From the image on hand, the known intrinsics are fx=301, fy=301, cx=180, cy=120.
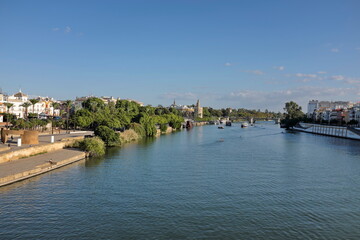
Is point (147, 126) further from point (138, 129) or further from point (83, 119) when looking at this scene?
point (83, 119)

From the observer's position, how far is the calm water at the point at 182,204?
63.1 ft

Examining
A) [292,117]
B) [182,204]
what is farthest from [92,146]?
[292,117]

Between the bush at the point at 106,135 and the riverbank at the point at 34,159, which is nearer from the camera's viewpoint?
the riverbank at the point at 34,159

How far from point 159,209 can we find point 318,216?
11.9 metres

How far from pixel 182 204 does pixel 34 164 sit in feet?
63.5

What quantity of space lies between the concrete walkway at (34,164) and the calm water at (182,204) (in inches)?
47.0

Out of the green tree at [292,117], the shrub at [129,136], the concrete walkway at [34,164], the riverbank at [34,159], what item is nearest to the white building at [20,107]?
the shrub at [129,136]

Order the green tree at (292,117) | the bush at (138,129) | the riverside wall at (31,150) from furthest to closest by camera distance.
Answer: the green tree at (292,117) < the bush at (138,129) < the riverside wall at (31,150)

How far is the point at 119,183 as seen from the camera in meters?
30.8

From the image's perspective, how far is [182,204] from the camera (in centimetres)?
2422

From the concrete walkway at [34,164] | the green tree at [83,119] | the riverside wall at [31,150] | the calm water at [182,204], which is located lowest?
the calm water at [182,204]

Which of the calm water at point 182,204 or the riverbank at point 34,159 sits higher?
the riverbank at point 34,159

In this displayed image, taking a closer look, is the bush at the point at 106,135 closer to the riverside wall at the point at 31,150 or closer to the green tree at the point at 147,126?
the riverside wall at the point at 31,150

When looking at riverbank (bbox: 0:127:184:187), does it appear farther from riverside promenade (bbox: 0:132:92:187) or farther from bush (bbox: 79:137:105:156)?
bush (bbox: 79:137:105:156)
